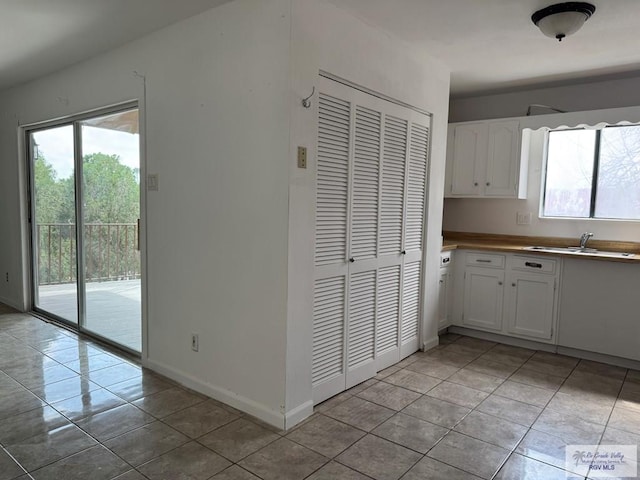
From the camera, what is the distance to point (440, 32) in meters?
2.87

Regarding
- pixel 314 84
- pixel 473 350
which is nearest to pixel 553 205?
pixel 473 350

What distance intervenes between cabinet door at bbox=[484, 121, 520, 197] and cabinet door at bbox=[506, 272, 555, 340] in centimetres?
90

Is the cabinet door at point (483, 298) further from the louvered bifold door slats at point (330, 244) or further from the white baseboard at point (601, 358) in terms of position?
the louvered bifold door slats at point (330, 244)

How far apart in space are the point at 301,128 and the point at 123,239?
2.10 m

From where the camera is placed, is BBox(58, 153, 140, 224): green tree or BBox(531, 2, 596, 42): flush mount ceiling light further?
BBox(58, 153, 140, 224): green tree

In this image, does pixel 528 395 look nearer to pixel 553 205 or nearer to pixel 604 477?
pixel 604 477

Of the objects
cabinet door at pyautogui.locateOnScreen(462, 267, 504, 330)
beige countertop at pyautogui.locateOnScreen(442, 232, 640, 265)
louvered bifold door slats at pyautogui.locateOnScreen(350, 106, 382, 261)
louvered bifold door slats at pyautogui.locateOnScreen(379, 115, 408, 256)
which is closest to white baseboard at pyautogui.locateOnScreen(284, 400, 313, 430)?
louvered bifold door slats at pyautogui.locateOnScreen(350, 106, 382, 261)

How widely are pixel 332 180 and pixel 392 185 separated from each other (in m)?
0.70

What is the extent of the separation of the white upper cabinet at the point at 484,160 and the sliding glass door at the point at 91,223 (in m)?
3.04

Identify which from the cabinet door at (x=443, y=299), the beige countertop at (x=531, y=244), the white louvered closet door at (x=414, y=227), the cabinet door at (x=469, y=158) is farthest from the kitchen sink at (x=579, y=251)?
the white louvered closet door at (x=414, y=227)

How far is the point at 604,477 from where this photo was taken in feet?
6.59

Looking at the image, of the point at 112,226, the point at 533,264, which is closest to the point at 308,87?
the point at 112,226

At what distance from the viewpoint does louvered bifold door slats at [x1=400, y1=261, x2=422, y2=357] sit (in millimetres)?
3426

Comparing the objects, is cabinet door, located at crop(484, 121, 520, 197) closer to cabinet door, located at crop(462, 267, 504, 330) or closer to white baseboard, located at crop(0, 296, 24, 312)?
cabinet door, located at crop(462, 267, 504, 330)
